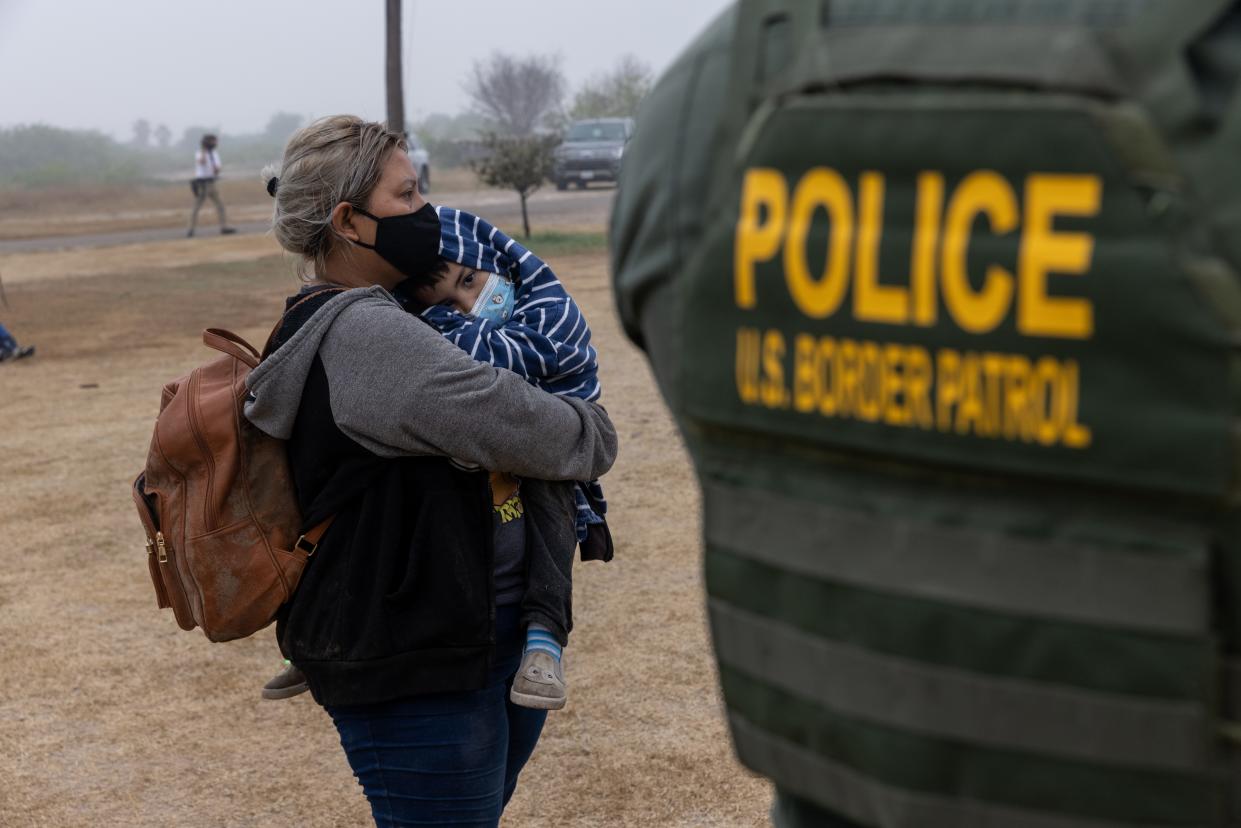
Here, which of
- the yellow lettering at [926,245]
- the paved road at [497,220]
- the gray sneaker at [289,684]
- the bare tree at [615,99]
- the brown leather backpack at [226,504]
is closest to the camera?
the yellow lettering at [926,245]

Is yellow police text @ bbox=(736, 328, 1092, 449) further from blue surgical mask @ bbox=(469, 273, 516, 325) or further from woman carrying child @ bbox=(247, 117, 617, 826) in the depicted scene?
blue surgical mask @ bbox=(469, 273, 516, 325)

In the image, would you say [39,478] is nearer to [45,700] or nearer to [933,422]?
[45,700]

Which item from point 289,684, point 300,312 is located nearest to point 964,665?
point 300,312

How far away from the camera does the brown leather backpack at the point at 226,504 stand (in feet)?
7.77

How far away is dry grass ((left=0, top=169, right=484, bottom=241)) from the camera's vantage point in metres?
27.6

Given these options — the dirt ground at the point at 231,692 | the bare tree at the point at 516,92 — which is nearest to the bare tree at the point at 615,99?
the bare tree at the point at 516,92

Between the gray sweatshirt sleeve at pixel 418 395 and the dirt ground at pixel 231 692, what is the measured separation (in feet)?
5.76

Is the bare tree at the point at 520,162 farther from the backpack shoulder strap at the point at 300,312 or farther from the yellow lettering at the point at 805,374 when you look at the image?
the yellow lettering at the point at 805,374

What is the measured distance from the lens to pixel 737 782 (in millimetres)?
3924

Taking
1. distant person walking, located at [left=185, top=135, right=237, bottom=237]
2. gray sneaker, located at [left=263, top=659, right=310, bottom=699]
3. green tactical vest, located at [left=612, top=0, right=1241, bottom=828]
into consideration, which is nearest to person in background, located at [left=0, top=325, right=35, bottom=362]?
gray sneaker, located at [left=263, top=659, right=310, bottom=699]

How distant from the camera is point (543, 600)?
2465 mm

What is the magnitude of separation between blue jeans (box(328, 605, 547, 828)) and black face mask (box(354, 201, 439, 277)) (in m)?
0.61

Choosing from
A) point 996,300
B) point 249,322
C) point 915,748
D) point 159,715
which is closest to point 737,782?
point 159,715

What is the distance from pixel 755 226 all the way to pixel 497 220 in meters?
21.5
